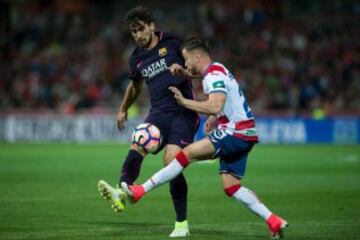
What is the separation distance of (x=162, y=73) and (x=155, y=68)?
10 centimetres

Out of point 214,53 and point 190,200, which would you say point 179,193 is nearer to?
point 190,200

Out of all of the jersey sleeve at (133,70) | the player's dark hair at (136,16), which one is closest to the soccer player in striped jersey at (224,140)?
the player's dark hair at (136,16)

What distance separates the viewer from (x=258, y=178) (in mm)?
16281

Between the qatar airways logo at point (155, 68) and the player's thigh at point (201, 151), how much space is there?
138 centimetres

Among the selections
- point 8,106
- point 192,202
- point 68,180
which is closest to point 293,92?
point 8,106

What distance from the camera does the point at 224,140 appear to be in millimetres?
8391

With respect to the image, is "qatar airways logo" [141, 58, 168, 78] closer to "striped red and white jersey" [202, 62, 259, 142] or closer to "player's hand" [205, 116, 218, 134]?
"player's hand" [205, 116, 218, 134]

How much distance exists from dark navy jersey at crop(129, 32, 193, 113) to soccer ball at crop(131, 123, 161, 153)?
38cm

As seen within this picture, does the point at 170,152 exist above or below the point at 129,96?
below

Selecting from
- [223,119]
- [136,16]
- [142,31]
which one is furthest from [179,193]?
[136,16]

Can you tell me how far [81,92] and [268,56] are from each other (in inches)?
271

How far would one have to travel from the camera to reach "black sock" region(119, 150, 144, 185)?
9.06 meters

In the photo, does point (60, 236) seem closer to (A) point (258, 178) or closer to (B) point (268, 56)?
(A) point (258, 178)

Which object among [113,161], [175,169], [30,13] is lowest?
[113,161]
